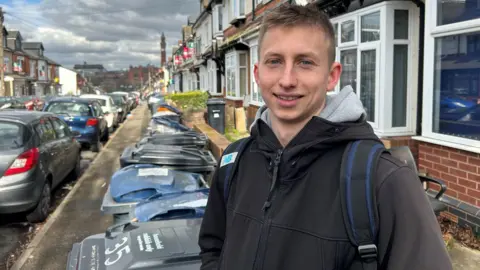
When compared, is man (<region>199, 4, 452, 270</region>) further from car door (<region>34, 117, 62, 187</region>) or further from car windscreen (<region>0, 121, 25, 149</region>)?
car door (<region>34, 117, 62, 187</region>)

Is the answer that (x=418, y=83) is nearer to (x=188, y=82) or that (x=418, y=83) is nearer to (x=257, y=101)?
(x=257, y=101)

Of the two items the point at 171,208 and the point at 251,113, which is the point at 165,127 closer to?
the point at 171,208

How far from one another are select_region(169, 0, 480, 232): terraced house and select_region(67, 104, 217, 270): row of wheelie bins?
269cm

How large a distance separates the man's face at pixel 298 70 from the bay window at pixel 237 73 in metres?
16.1

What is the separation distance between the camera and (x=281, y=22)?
1.52 meters

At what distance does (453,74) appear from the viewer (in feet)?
16.3

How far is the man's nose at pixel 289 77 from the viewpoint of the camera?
1.51 m

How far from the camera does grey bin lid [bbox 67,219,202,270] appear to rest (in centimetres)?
245

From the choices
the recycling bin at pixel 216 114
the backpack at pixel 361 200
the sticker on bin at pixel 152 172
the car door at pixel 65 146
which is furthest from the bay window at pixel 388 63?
the recycling bin at pixel 216 114

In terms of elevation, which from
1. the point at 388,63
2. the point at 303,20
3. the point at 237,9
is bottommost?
the point at 303,20

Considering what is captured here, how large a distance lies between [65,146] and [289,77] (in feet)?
24.4

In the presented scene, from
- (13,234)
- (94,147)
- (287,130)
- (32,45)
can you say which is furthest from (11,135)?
(32,45)

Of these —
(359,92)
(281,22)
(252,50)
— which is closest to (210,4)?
(252,50)

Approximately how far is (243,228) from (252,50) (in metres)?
13.6
